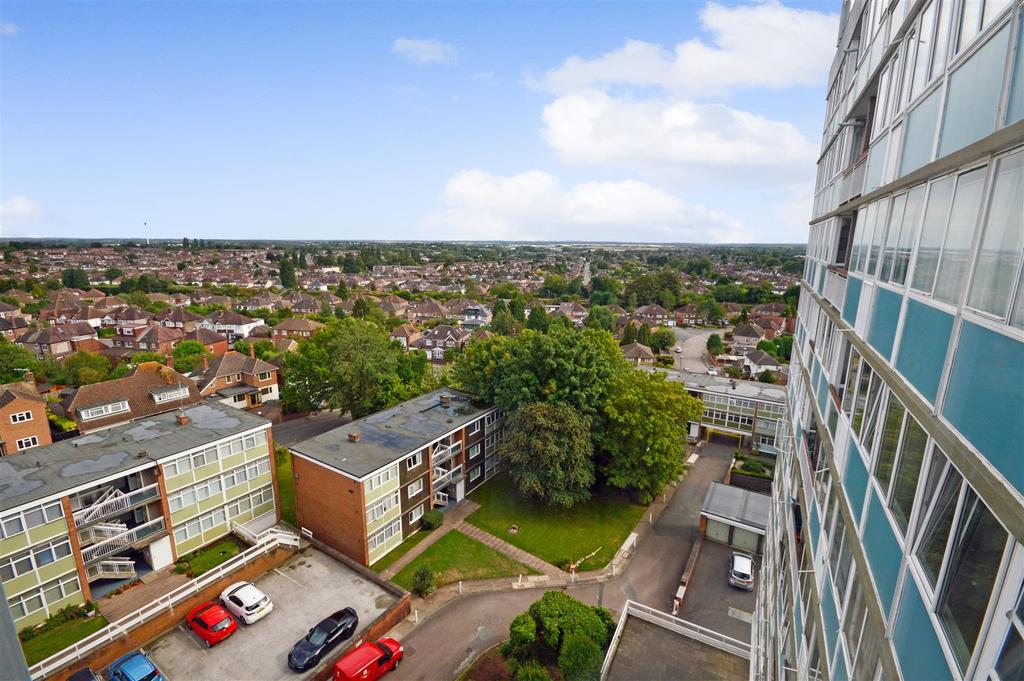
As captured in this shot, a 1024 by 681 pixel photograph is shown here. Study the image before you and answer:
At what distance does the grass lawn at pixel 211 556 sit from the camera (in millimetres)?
21016

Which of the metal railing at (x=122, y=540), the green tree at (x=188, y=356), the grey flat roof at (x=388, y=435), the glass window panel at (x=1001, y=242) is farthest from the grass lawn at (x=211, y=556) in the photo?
the green tree at (x=188, y=356)

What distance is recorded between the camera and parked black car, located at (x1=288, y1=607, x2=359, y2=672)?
53.6ft

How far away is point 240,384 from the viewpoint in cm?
4338

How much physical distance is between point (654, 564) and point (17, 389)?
41225 mm

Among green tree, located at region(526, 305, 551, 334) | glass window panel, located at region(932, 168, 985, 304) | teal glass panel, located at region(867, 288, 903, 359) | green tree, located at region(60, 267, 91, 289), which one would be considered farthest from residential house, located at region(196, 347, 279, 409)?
green tree, located at region(60, 267, 91, 289)

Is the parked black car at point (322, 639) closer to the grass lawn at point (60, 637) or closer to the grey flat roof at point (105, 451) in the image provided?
the grass lawn at point (60, 637)

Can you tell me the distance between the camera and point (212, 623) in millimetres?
17375

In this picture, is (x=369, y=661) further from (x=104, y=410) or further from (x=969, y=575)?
(x=104, y=410)

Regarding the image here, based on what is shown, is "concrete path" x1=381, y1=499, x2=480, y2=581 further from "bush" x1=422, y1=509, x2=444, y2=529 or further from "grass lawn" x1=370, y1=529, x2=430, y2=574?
"bush" x1=422, y1=509, x2=444, y2=529

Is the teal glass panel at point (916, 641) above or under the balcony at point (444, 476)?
above

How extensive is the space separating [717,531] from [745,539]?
1.29m

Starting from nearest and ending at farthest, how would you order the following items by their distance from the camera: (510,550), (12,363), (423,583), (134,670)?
(134,670)
(423,583)
(510,550)
(12,363)

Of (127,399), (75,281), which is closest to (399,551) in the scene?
(127,399)

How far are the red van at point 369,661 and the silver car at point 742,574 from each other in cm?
1456
